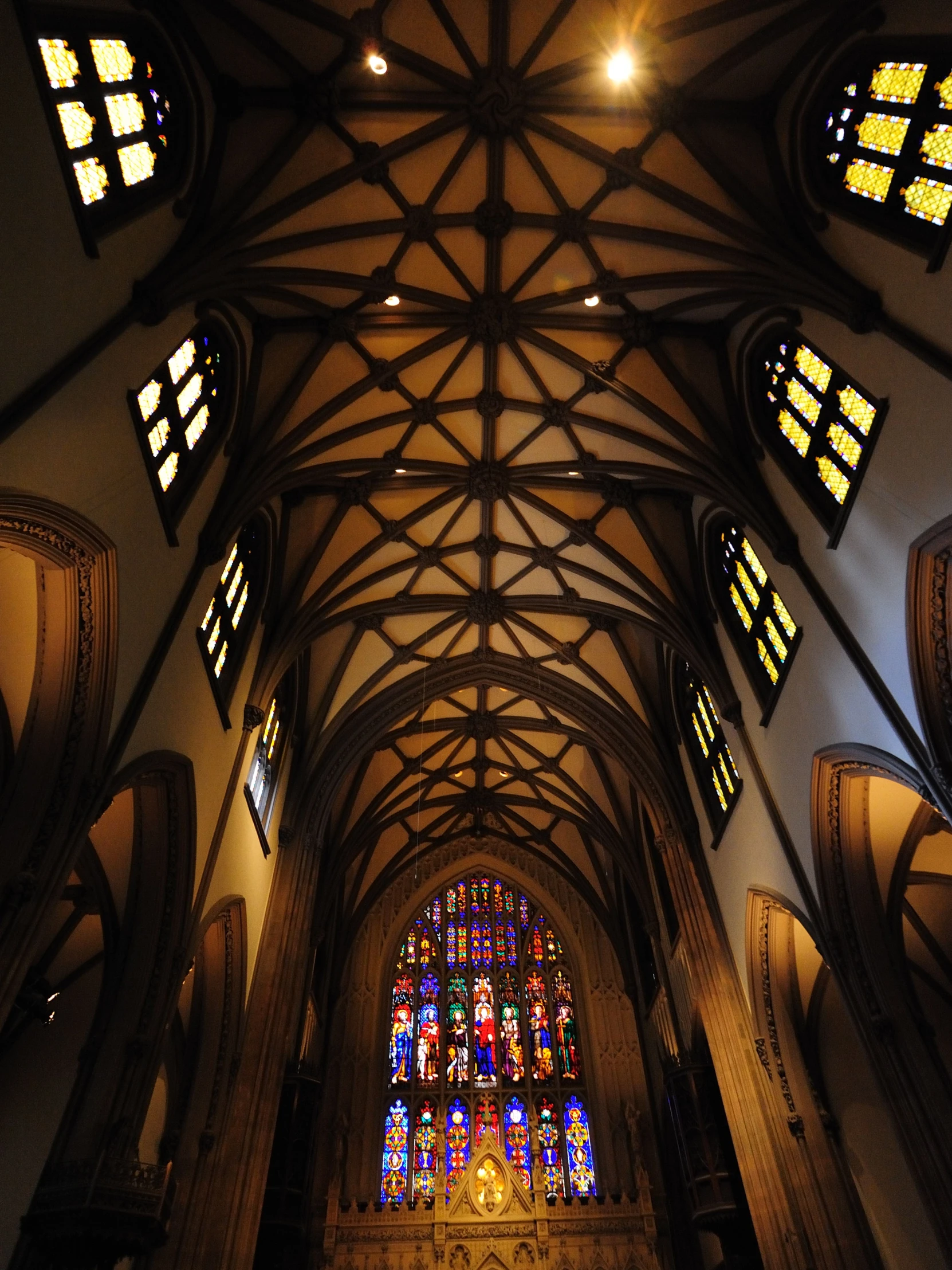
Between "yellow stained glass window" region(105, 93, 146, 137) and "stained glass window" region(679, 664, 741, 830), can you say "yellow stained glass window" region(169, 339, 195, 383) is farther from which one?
"stained glass window" region(679, 664, 741, 830)

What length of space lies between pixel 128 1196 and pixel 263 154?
37.9 ft

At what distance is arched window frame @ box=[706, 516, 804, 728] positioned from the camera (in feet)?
38.6

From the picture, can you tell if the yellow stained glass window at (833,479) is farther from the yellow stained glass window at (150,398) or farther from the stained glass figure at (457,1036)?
the stained glass figure at (457,1036)

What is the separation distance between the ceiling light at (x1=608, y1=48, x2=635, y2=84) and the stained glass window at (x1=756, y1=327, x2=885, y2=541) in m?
3.63

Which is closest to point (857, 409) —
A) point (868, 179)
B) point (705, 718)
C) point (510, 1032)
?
point (868, 179)

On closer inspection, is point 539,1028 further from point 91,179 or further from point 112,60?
point 112,60

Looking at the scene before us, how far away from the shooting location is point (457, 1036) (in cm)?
2053

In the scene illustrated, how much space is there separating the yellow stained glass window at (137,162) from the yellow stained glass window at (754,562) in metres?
9.06

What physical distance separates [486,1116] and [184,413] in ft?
53.8

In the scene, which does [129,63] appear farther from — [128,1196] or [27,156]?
[128,1196]

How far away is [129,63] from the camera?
8.63 meters

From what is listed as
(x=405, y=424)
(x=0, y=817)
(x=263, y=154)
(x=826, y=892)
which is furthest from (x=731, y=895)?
(x=263, y=154)

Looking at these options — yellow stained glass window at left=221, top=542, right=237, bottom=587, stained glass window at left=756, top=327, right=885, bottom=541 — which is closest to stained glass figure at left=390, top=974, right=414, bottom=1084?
yellow stained glass window at left=221, top=542, right=237, bottom=587

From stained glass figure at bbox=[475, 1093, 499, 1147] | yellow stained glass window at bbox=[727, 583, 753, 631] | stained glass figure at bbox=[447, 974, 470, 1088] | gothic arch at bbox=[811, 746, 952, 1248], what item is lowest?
gothic arch at bbox=[811, 746, 952, 1248]
